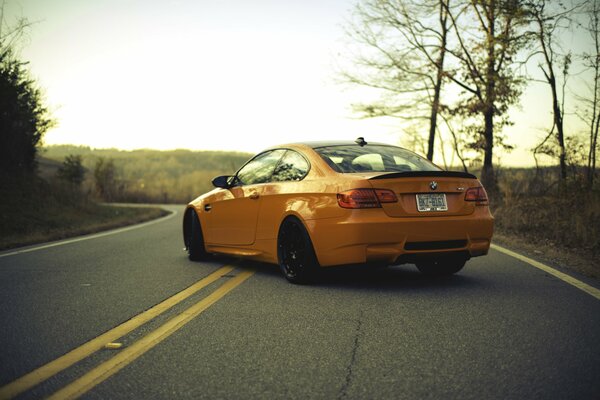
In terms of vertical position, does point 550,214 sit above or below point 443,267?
above

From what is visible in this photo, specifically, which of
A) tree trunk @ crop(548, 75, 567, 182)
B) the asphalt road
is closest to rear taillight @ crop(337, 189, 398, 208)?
the asphalt road

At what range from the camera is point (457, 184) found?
6426 mm

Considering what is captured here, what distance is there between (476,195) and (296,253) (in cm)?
195

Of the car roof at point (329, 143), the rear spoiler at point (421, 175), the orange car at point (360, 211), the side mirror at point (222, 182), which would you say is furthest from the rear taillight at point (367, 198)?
the side mirror at point (222, 182)

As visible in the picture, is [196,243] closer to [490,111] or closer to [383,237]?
[383,237]

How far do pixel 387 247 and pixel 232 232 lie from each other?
2658 mm

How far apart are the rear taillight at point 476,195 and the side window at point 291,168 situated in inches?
66.6

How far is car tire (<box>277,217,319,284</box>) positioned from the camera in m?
6.41

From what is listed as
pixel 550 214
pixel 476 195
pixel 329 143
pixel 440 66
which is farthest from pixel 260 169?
pixel 440 66

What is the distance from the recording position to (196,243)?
895 cm

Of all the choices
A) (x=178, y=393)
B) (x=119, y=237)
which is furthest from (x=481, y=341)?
(x=119, y=237)

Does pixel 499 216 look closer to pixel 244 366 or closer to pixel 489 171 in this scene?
pixel 489 171

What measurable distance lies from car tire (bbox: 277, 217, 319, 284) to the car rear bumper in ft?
0.37

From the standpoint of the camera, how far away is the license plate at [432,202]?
6.18m
